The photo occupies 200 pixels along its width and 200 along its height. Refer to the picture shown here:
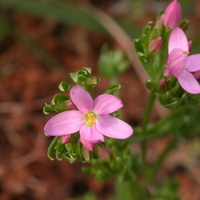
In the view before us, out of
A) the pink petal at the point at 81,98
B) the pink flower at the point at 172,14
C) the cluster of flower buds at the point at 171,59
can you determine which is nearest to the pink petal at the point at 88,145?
the pink petal at the point at 81,98

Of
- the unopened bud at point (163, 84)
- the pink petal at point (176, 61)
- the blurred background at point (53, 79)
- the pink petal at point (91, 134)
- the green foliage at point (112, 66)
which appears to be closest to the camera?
the pink petal at point (91, 134)

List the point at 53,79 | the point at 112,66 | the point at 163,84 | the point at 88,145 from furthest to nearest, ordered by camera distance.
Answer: the point at 53,79 < the point at 112,66 < the point at 163,84 < the point at 88,145

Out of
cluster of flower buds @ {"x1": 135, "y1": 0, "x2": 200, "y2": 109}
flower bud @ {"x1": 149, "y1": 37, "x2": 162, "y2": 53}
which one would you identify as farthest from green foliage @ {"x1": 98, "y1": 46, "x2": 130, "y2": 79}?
flower bud @ {"x1": 149, "y1": 37, "x2": 162, "y2": 53}

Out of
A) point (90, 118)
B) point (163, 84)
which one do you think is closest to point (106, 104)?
point (90, 118)

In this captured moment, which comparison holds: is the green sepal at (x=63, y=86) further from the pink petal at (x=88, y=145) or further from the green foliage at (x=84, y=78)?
the pink petal at (x=88, y=145)

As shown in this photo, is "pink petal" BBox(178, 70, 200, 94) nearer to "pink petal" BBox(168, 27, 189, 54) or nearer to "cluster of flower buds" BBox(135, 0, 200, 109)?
"cluster of flower buds" BBox(135, 0, 200, 109)

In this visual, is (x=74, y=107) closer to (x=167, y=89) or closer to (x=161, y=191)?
(x=167, y=89)

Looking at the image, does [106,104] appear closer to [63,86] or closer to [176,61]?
[63,86]
